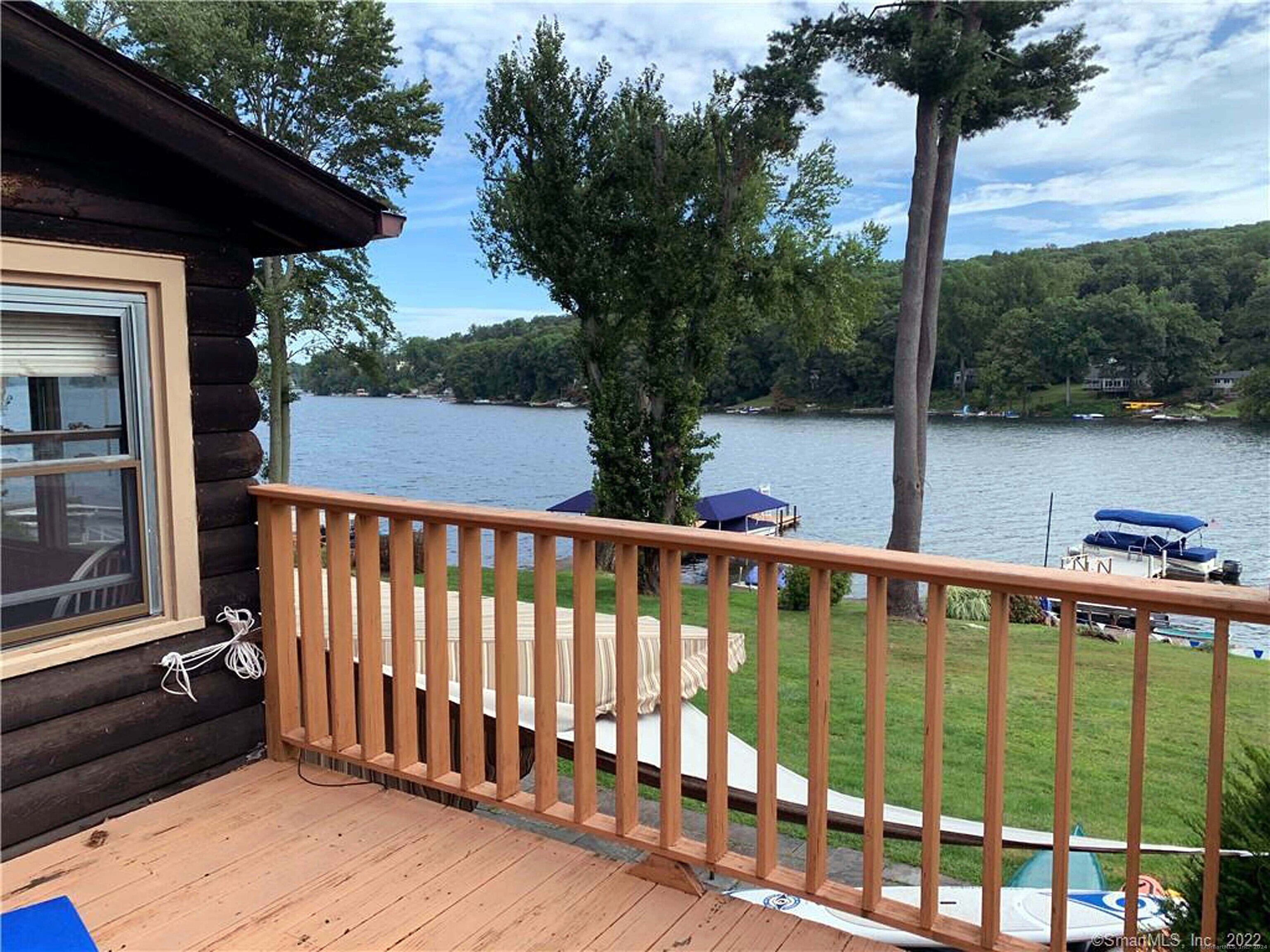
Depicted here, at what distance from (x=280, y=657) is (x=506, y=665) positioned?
0.92m

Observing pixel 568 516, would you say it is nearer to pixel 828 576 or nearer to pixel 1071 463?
pixel 828 576

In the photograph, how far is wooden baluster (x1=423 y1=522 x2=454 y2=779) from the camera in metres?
2.41

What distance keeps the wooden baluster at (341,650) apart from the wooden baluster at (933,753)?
67.0 inches

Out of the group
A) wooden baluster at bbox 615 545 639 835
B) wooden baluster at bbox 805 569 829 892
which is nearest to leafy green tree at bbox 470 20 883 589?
wooden baluster at bbox 615 545 639 835

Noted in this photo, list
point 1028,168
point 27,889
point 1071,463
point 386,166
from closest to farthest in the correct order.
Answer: point 27,889, point 386,166, point 1028,168, point 1071,463

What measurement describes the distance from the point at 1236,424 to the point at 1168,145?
2604cm

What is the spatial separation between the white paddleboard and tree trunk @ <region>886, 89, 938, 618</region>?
1011 cm

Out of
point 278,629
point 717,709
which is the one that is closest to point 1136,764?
point 717,709

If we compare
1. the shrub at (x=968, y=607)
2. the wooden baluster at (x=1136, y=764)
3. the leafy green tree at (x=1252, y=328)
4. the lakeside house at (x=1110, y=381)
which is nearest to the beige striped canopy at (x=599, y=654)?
the wooden baluster at (x=1136, y=764)

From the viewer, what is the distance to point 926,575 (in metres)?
1.69

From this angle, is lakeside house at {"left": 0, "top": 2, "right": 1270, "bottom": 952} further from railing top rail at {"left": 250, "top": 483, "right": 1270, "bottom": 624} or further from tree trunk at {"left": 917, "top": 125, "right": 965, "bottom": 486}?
tree trunk at {"left": 917, "top": 125, "right": 965, "bottom": 486}

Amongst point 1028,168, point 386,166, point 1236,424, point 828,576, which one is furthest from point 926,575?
point 1236,424

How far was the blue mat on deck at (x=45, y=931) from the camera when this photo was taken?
55.6 inches

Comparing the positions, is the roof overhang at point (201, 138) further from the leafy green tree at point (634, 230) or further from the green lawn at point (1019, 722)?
the leafy green tree at point (634, 230)
